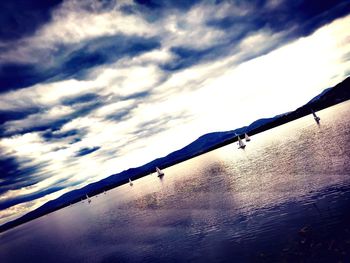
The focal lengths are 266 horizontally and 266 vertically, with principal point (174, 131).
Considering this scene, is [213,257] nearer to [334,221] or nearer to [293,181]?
[334,221]

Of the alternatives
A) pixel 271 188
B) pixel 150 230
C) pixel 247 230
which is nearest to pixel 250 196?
pixel 271 188

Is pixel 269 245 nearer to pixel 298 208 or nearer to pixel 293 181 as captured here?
pixel 298 208

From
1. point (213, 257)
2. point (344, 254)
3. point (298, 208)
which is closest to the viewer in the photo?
point (344, 254)

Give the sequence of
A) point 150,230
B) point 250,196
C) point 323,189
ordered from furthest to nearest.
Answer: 1. point 150,230
2. point 250,196
3. point 323,189

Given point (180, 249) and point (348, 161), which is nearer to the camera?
point (180, 249)

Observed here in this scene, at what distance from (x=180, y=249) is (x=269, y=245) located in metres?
10.8

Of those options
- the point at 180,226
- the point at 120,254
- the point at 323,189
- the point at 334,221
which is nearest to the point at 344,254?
the point at 334,221

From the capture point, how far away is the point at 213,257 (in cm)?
2259

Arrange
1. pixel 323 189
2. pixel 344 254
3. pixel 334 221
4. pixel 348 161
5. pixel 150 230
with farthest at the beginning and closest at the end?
1. pixel 150 230
2. pixel 348 161
3. pixel 323 189
4. pixel 334 221
5. pixel 344 254

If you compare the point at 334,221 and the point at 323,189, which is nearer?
the point at 334,221

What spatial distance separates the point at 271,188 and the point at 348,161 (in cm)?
1042

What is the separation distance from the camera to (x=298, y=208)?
81.4 ft

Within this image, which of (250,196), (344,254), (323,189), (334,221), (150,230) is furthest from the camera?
(150,230)

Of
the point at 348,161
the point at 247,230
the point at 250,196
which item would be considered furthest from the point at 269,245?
the point at 348,161
